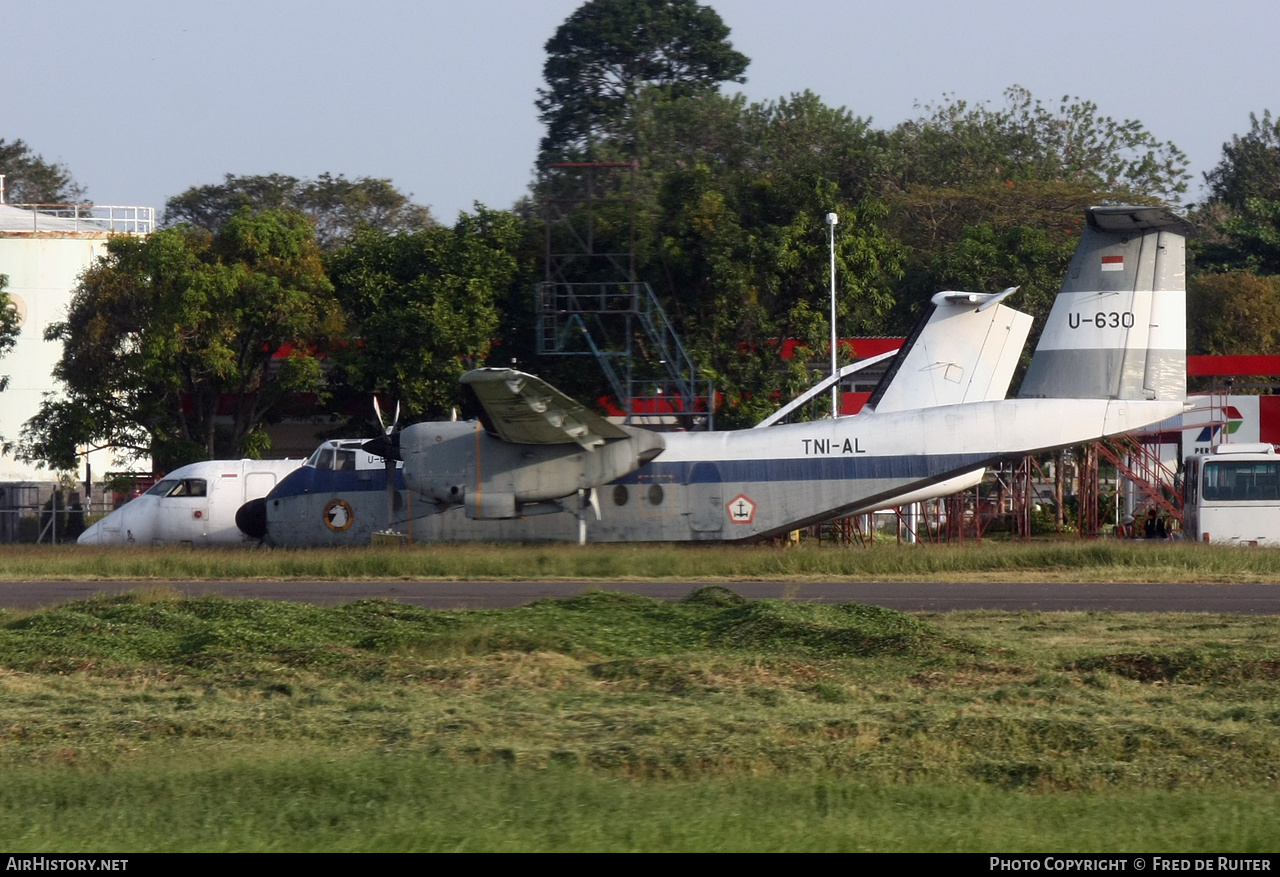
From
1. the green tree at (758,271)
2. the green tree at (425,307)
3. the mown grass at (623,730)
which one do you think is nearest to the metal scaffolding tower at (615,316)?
the green tree at (758,271)

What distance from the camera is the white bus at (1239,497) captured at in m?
28.3

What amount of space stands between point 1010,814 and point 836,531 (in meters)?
24.3

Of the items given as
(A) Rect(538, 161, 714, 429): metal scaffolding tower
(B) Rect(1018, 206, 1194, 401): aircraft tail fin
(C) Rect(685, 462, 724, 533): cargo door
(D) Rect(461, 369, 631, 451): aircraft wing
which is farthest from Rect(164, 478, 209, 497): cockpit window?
(B) Rect(1018, 206, 1194, 401): aircraft tail fin

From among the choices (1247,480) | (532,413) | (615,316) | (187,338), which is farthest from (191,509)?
(1247,480)

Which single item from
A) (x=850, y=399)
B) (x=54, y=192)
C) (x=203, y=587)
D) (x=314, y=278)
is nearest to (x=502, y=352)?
(x=314, y=278)

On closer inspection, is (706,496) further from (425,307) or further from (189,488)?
(425,307)

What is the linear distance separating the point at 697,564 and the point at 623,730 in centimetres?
1352

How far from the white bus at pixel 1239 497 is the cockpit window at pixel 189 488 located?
67.2ft

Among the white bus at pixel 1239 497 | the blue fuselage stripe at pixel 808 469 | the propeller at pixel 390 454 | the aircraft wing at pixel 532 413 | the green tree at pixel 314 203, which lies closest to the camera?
the aircraft wing at pixel 532 413

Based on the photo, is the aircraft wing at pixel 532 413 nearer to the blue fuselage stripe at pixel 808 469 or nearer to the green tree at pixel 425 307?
the blue fuselage stripe at pixel 808 469

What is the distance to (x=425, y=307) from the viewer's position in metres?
34.9

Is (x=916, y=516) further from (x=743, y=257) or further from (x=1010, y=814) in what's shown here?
(x=1010, y=814)

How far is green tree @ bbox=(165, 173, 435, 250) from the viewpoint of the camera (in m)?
81.8
